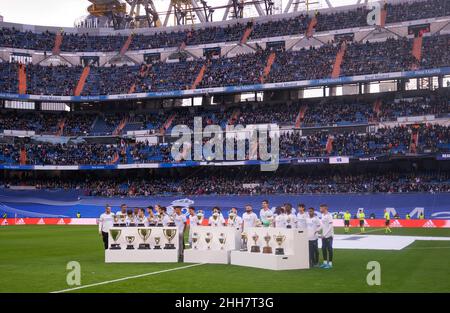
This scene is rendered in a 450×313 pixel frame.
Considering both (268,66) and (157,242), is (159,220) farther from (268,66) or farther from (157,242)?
(268,66)

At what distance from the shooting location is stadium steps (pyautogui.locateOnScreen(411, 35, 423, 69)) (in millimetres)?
56112

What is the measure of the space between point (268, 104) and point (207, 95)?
7676mm

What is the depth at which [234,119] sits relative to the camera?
62469 mm

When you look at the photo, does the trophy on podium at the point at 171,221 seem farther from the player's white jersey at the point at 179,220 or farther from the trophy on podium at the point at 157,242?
the trophy on podium at the point at 157,242

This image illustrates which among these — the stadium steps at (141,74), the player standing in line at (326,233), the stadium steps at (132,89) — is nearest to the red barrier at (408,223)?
the player standing in line at (326,233)

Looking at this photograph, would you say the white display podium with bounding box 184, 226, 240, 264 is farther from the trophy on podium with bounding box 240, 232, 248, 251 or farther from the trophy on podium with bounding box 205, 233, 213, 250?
the trophy on podium with bounding box 240, 232, 248, 251

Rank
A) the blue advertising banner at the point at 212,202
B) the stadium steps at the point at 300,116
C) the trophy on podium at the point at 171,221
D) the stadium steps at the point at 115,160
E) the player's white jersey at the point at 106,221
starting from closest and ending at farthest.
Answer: the trophy on podium at the point at 171,221 < the player's white jersey at the point at 106,221 < the blue advertising banner at the point at 212,202 < the stadium steps at the point at 300,116 < the stadium steps at the point at 115,160

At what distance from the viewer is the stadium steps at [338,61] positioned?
195 feet

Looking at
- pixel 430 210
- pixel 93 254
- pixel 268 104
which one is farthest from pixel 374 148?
pixel 93 254

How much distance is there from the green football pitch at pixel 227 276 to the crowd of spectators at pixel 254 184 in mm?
27916

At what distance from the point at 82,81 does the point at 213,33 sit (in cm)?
1830

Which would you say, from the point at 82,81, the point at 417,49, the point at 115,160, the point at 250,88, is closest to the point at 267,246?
the point at 250,88

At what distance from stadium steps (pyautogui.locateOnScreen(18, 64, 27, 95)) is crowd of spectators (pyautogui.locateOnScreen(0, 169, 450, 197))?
10.9 m

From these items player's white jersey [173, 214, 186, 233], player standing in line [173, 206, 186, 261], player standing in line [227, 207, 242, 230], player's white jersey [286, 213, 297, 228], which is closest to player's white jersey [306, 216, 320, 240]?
player's white jersey [286, 213, 297, 228]
